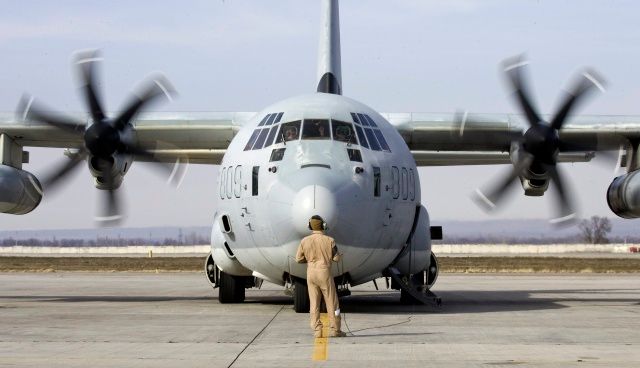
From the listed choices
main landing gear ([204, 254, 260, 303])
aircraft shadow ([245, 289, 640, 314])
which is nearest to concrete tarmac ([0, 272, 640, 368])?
aircraft shadow ([245, 289, 640, 314])

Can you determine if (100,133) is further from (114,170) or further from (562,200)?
(562,200)

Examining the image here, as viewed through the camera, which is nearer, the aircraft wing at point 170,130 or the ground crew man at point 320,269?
the ground crew man at point 320,269

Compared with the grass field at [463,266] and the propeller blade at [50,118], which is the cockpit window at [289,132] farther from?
the grass field at [463,266]

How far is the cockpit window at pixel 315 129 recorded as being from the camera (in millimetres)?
16514

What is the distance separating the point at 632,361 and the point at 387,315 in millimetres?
6956

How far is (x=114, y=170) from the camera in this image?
21172 millimetres

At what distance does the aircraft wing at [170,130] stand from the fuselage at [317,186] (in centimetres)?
385

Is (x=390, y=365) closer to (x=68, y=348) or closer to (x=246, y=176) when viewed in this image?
(x=68, y=348)

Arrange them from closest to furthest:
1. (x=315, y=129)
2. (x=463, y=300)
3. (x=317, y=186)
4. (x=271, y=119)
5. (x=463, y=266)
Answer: (x=317, y=186), (x=315, y=129), (x=271, y=119), (x=463, y=300), (x=463, y=266)

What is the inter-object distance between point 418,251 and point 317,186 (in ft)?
16.4

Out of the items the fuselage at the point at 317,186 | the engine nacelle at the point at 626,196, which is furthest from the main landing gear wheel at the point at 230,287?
the engine nacelle at the point at 626,196

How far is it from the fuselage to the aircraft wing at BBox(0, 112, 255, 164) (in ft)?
12.6

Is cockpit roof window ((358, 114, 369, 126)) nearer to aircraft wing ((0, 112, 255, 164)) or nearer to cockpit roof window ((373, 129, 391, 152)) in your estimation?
cockpit roof window ((373, 129, 391, 152))

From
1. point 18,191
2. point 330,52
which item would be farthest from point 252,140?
point 18,191
